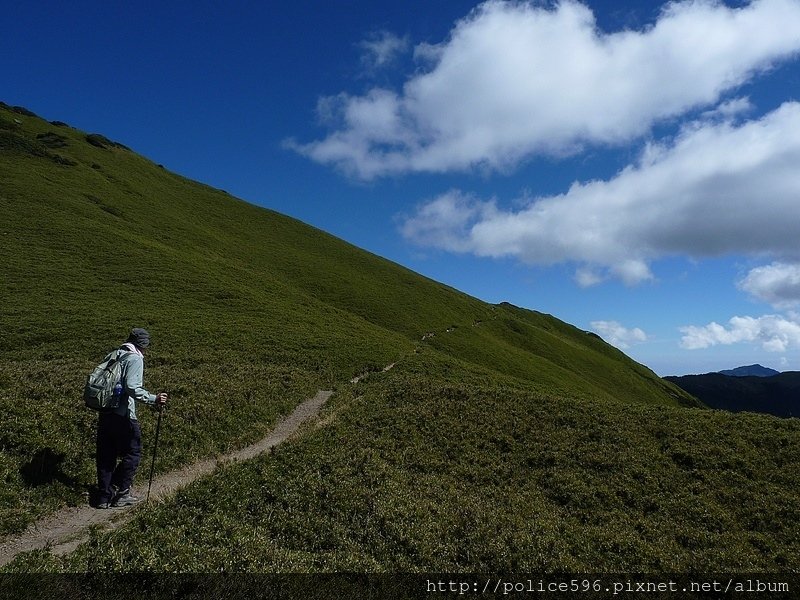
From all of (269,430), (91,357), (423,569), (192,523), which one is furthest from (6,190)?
(423,569)

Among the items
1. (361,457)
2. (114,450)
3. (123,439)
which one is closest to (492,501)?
(361,457)

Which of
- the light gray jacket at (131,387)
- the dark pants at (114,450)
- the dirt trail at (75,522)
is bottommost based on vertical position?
the dirt trail at (75,522)

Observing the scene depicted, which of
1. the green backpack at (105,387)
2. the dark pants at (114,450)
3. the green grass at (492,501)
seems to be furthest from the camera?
the dark pants at (114,450)

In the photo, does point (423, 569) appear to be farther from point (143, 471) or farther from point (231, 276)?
point (231, 276)

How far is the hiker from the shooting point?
12.2 meters

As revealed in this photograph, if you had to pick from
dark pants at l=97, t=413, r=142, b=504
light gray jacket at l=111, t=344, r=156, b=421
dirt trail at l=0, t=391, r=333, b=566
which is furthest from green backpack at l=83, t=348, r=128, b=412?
dirt trail at l=0, t=391, r=333, b=566

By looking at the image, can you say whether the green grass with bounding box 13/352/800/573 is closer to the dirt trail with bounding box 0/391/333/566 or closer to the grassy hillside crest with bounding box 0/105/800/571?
the grassy hillside crest with bounding box 0/105/800/571

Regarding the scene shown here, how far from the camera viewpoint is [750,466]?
58.7 feet

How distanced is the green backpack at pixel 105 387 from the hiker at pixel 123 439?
130mm

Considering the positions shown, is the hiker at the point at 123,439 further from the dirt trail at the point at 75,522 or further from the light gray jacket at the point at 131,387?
the dirt trail at the point at 75,522

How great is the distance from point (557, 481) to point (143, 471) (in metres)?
14.3

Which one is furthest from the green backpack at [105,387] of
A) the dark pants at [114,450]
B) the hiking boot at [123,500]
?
the hiking boot at [123,500]

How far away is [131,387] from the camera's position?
12.2 metres

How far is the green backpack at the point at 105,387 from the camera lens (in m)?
11.8
